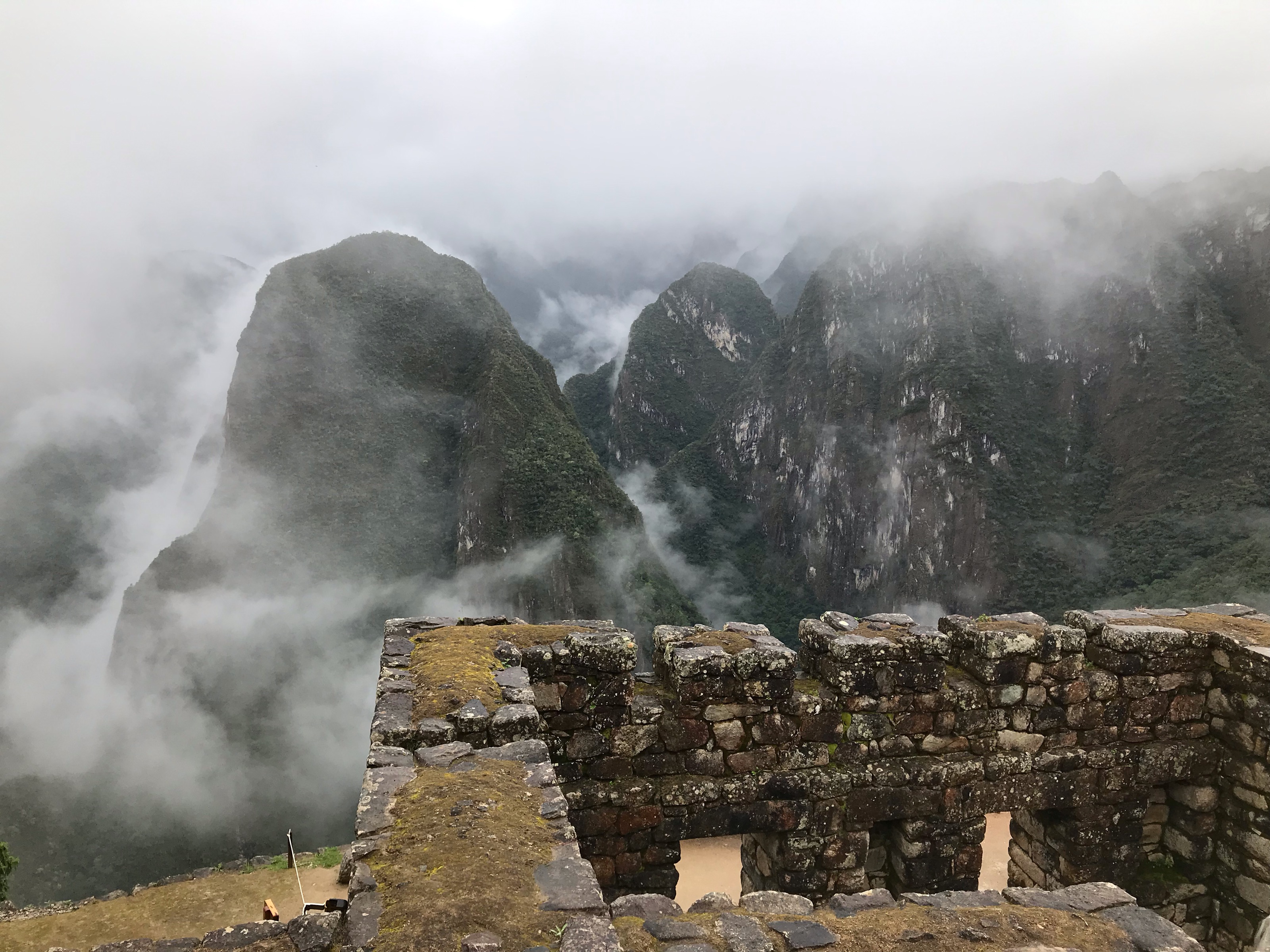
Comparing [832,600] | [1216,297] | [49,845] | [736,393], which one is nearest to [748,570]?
[832,600]

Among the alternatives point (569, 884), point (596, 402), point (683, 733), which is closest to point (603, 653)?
point (683, 733)

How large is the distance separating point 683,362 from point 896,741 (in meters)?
142

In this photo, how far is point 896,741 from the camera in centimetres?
612

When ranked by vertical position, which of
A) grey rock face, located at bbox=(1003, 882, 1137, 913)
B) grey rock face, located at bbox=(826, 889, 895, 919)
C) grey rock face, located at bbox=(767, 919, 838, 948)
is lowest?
grey rock face, located at bbox=(1003, 882, 1137, 913)

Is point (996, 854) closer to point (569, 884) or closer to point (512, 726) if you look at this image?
point (512, 726)

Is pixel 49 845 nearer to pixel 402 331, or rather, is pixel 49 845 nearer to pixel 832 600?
pixel 402 331

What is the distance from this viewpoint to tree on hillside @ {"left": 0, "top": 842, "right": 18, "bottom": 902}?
1805cm

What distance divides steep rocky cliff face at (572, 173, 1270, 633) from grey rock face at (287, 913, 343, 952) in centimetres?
7572

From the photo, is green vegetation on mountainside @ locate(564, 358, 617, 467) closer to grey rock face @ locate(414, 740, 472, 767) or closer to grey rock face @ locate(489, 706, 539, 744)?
grey rock face @ locate(489, 706, 539, 744)

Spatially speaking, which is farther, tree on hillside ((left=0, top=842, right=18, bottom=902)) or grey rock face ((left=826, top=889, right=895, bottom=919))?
tree on hillside ((left=0, top=842, right=18, bottom=902))

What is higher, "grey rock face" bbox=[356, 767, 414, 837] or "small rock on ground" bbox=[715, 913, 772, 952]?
"grey rock face" bbox=[356, 767, 414, 837]

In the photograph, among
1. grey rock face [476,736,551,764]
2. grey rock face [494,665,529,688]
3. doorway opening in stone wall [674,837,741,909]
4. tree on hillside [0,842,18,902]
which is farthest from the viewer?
tree on hillside [0,842,18,902]

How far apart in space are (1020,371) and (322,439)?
9696 cm

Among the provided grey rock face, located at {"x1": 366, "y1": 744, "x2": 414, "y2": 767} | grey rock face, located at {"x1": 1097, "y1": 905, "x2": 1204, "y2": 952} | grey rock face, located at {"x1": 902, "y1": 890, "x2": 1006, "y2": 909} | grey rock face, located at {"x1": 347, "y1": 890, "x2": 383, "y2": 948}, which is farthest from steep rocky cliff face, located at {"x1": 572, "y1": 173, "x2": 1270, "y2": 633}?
grey rock face, located at {"x1": 347, "y1": 890, "x2": 383, "y2": 948}
